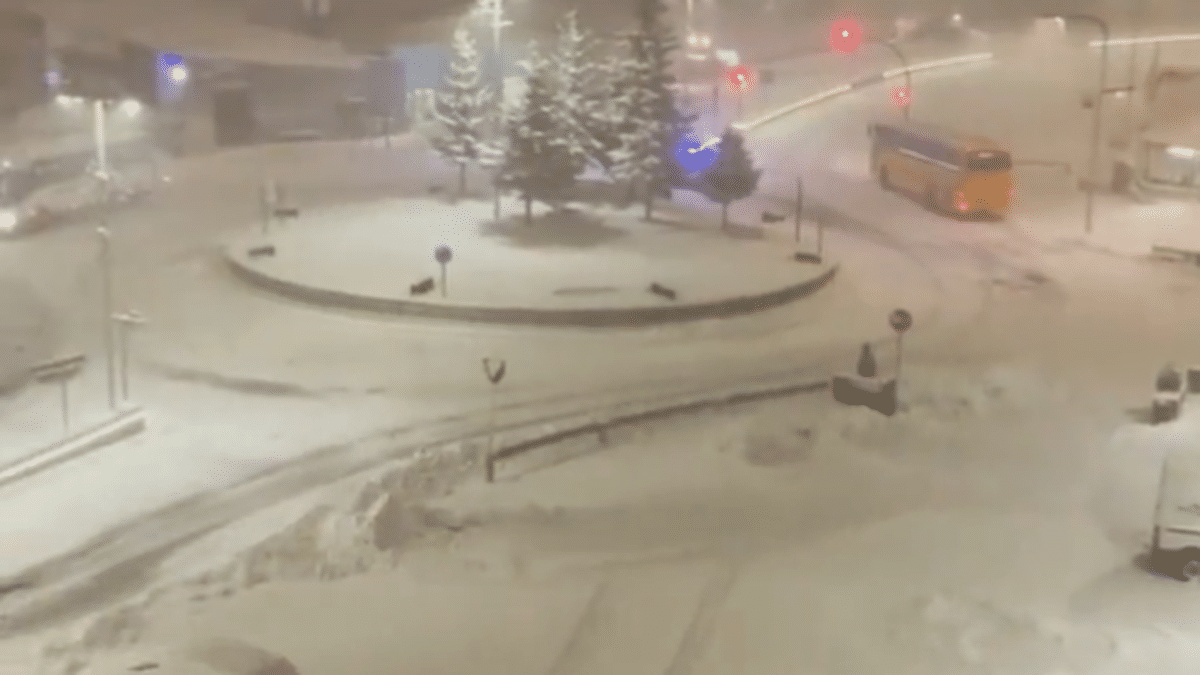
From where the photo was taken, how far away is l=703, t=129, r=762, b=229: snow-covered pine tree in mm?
30328

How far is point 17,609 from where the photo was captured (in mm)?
11891

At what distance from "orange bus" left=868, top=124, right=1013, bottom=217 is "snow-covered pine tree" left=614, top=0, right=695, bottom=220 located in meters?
8.38

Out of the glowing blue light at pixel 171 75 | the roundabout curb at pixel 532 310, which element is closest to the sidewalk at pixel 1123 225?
the roundabout curb at pixel 532 310

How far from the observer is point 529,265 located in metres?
26.4

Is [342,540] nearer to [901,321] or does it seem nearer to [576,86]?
[901,321]

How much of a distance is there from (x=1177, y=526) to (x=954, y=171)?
23545 millimetres

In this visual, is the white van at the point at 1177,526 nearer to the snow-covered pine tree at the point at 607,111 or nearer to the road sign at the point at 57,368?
the road sign at the point at 57,368

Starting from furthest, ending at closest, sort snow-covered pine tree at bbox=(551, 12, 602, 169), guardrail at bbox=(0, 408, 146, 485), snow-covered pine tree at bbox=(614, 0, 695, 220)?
snow-covered pine tree at bbox=(614, 0, 695, 220)
snow-covered pine tree at bbox=(551, 12, 602, 169)
guardrail at bbox=(0, 408, 146, 485)

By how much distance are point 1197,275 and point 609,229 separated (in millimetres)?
13278

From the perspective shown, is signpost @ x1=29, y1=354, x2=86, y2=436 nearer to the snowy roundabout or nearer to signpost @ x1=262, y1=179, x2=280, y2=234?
the snowy roundabout

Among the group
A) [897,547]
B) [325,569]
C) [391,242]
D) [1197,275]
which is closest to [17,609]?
[325,569]

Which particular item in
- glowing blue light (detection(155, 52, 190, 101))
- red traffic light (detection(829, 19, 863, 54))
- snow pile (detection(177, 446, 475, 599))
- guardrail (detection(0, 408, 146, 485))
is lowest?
snow pile (detection(177, 446, 475, 599))

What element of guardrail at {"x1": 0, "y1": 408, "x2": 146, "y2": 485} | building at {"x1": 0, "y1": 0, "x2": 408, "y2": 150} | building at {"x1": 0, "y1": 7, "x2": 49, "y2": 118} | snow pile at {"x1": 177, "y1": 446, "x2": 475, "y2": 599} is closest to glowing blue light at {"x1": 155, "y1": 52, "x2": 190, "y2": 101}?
building at {"x1": 0, "y1": 0, "x2": 408, "y2": 150}

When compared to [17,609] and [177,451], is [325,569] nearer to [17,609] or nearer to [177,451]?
[17,609]
